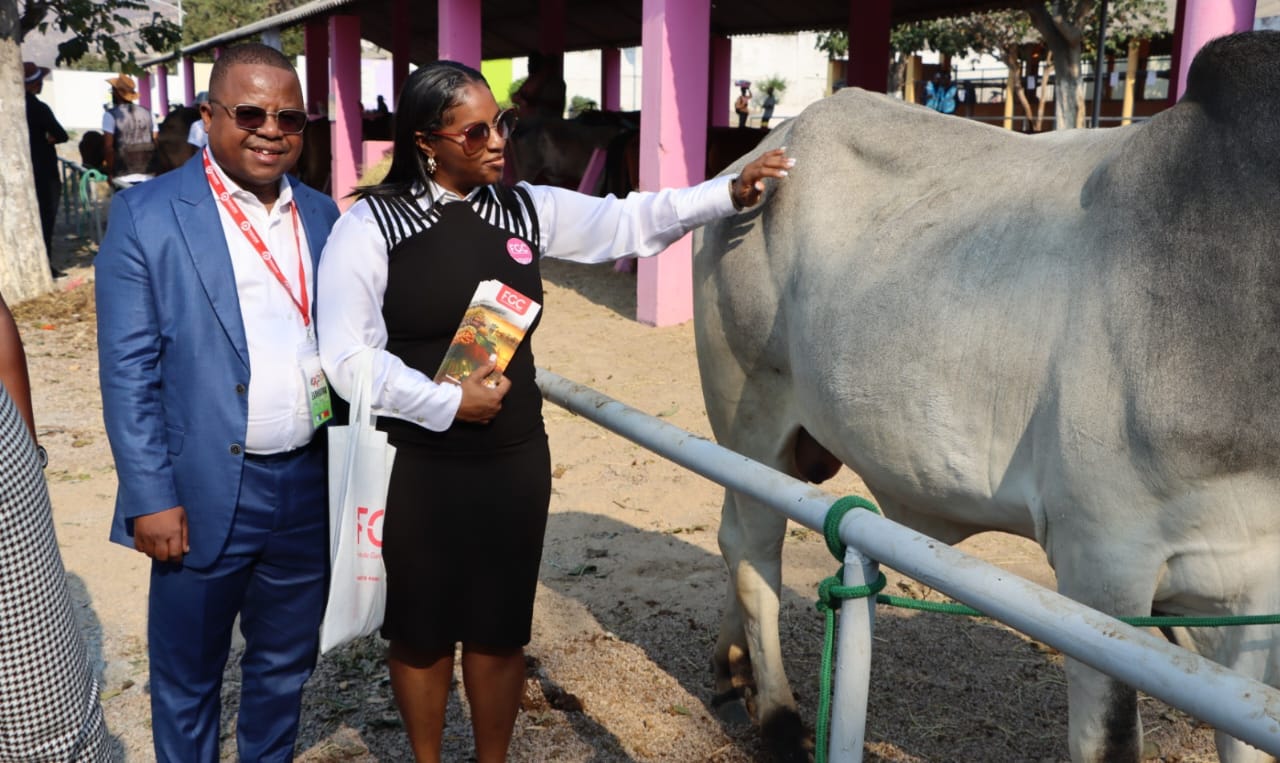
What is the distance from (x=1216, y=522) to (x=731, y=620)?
67.0 inches

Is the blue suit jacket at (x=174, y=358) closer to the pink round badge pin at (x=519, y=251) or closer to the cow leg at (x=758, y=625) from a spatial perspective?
the pink round badge pin at (x=519, y=251)

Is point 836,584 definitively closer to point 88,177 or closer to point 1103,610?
point 1103,610

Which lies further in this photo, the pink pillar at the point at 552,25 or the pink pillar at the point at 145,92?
the pink pillar at the point at 145,92

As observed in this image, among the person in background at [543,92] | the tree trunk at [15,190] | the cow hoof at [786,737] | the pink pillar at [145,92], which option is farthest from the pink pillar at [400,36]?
the pink pillar at [145,92]

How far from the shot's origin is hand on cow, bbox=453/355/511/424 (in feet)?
7.62

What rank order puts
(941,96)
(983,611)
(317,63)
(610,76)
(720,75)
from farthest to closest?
(941,96)
(610,76)
(317,63)
(720,75)
(983,611)

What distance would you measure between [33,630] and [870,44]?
11579mm

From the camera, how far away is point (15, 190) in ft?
32.5

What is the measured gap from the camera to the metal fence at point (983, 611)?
1.13 meters

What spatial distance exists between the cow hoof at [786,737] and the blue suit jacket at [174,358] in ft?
5.35

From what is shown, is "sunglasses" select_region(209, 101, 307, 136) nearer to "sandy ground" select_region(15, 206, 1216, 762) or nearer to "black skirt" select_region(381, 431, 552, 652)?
"black skirt" select_region(381, 431, 552, 652)

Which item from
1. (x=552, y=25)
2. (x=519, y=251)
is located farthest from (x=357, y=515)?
(x=552, y=25)

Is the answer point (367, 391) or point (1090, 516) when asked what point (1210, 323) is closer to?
point (1090, 516)

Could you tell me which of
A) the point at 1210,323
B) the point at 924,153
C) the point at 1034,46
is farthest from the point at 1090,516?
the point at 1034,46
